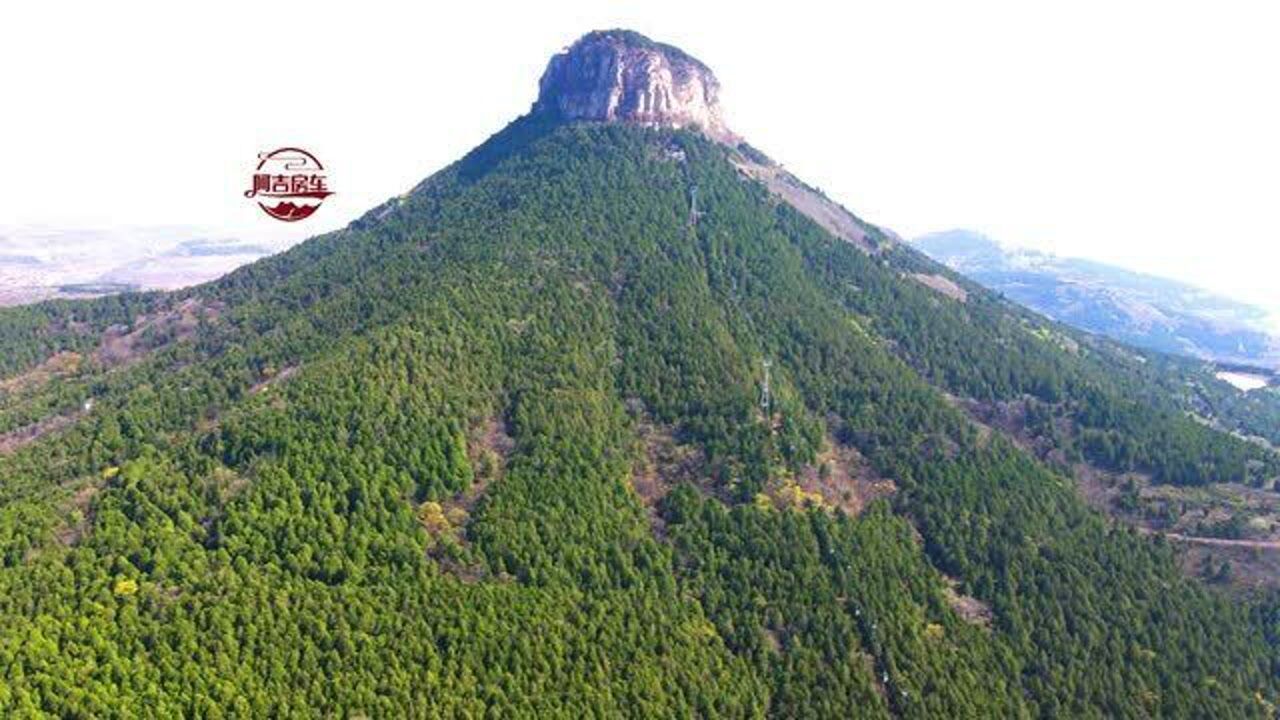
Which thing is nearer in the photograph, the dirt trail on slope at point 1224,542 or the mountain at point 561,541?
the mountain at point 561,541

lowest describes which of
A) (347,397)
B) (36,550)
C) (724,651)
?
(724,651)

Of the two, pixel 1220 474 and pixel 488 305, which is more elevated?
pixel 488 305

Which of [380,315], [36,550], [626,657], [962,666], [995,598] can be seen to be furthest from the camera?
[380,315]

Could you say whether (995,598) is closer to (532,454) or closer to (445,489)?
(532,454)

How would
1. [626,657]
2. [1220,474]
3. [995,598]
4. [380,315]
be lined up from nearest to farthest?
[626,657] → [995,598] → [380,315] → [1220,474]

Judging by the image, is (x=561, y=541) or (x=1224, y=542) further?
(x=1224, y=542)

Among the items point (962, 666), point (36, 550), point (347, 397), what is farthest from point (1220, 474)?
point (36, 550)

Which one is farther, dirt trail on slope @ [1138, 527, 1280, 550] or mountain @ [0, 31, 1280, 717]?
dirt trail on slope @ [1138, 527, 1280, 550]

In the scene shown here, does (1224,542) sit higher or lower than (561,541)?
higher
